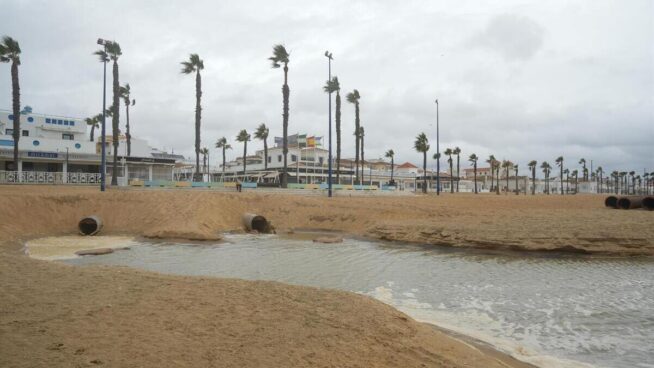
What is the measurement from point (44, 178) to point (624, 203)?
52.3 meters

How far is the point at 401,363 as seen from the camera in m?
5.69

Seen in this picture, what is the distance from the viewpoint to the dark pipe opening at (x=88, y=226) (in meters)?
25.5

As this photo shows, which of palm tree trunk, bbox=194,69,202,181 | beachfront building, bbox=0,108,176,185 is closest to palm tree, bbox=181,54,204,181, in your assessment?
palm tree trunk, bbox=194,69,202,181

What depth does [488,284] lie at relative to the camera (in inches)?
528

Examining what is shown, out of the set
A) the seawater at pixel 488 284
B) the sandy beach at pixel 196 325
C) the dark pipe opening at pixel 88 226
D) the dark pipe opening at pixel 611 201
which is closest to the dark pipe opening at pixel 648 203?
the dark pipe opening at pixel 611 201

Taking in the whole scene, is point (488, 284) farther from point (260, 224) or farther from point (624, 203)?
point (624, 203)

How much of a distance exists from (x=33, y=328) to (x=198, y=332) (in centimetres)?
228

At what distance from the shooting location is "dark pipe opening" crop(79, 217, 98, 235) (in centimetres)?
2548

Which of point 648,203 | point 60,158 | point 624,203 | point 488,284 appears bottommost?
point 488,284

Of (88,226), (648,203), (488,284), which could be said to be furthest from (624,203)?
(88,226)

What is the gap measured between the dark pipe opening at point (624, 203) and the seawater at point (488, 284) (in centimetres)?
1778

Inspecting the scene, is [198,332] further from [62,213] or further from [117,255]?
[62,213]

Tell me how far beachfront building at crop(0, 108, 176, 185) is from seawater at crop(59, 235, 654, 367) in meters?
29.4

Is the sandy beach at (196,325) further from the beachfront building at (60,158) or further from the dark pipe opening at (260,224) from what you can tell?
the beachfront building at (60,158)
